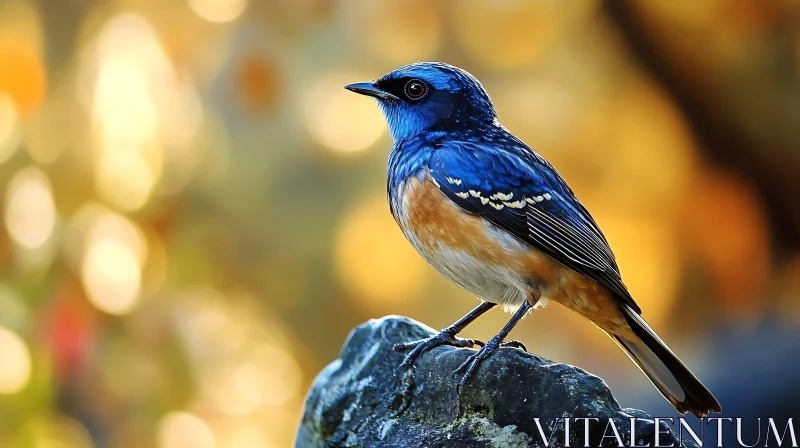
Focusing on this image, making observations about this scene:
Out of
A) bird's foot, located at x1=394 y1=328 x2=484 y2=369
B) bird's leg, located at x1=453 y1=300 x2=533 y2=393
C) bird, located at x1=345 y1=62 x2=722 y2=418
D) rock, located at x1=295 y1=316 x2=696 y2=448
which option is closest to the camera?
rock, located at x1=295 y1=316 x2=696 y2=448

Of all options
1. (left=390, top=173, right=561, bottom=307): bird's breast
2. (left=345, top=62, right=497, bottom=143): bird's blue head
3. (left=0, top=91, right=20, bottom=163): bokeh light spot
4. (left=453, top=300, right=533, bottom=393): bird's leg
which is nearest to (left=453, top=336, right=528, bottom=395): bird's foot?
(left=453, top=300, right=533, bottom=393): bird's leg

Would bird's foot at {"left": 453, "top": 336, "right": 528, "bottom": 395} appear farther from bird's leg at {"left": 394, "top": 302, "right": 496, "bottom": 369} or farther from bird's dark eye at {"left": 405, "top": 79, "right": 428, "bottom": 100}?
bird's dark eye at {"left": 405, "top": 79, "right": 428, "bottom": 100}

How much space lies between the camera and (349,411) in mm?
3984

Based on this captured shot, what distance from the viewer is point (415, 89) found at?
4172 mm

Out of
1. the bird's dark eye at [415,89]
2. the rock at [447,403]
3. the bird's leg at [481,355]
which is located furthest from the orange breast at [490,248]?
the bird's dark eye at [415,89]

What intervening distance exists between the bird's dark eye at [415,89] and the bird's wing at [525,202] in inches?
11.9

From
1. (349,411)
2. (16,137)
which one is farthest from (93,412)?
(349,411)

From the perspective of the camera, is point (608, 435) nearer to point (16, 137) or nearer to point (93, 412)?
point (93, 412)

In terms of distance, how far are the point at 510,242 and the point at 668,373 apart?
0.85m

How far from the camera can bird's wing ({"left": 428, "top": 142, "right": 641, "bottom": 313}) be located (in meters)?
3.75

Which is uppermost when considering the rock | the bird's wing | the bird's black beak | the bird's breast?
the bird's black beak

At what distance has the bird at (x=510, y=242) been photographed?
3715 millimetres

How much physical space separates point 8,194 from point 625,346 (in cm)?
502

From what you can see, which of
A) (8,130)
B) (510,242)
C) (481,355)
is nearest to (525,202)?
(510,242)
